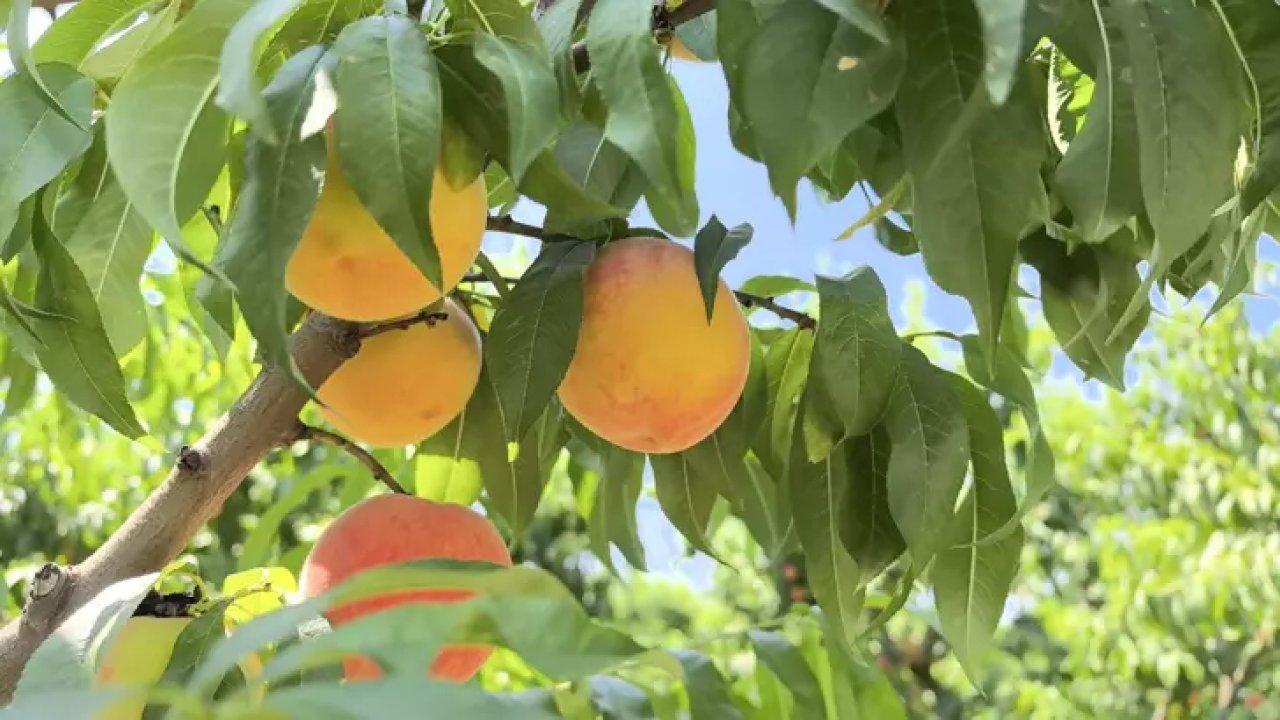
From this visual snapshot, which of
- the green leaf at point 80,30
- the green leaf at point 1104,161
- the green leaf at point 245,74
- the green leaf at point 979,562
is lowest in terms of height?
the green leaf at point 979,562

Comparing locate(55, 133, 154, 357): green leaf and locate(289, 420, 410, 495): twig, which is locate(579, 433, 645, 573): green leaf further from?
locate(55, 133, 154, 357): green leaf

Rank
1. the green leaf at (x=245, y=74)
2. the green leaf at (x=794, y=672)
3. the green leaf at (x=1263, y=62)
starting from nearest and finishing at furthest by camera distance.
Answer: the green leaf at (x=245, y=74), the green leaf at (x=1263, y=62), the green leaf at (x=794, y=672)

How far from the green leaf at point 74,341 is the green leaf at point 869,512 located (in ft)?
1.12

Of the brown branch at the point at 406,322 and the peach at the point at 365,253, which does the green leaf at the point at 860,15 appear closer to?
the peach at the point at 365,253

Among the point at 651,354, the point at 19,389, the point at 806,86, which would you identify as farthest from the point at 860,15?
the point at 19,389

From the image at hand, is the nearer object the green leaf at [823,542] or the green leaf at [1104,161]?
the green leaf at [1104,161]

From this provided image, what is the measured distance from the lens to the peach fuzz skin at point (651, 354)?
2.20ft

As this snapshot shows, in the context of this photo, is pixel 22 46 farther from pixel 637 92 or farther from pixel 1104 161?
pixel 1104 161

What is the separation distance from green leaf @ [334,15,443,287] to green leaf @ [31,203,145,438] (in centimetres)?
19

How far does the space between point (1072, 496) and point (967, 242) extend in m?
3.78

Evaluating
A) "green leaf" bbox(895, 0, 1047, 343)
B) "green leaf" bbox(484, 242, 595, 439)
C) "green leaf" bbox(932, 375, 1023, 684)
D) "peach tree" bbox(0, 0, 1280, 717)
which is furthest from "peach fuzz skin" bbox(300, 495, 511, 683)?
"green leaf" bbox(895, 0, 1047, 343)

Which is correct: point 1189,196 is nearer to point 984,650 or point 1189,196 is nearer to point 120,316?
point 984,650

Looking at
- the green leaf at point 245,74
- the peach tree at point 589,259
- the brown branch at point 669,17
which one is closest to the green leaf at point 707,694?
the peach tree at point 589,259

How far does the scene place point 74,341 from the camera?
595mm
